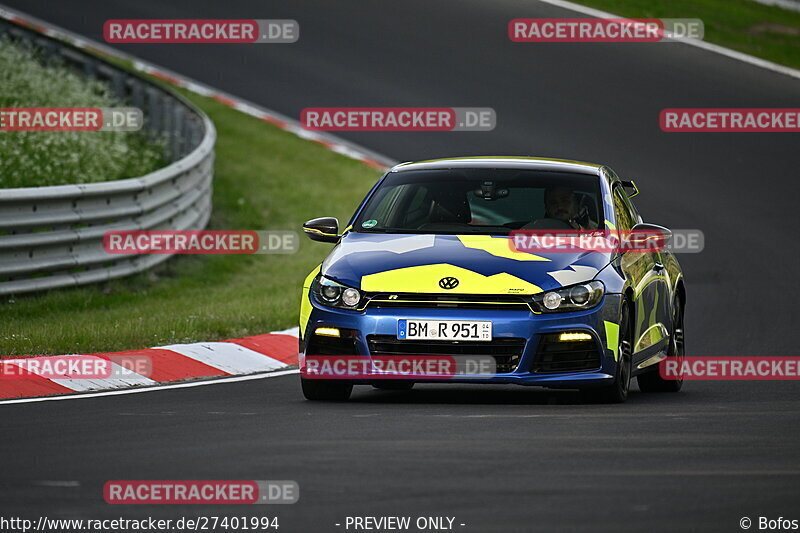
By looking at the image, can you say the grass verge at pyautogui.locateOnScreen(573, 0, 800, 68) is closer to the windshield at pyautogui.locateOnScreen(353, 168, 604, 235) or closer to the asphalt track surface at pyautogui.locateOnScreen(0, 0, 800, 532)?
the asphalt track surface at pyautogui.locateOnScreen(0, 0, 800, 532)

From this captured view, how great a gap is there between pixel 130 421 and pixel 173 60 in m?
20.8

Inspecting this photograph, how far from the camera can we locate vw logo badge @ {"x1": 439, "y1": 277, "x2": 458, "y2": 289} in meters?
9.48

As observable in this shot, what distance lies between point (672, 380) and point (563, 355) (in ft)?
6.71

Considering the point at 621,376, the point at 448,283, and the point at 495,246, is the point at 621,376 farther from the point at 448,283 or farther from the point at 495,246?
A: the point at 448,283

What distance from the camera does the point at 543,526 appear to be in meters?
5.89

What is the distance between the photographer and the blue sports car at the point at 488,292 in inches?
371

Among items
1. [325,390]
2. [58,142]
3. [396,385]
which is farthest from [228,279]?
[325,390]

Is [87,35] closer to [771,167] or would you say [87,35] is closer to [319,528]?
[771,167]

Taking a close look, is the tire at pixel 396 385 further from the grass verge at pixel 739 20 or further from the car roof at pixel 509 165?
the grass verge at pixel 739 20

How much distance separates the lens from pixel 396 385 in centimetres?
1034

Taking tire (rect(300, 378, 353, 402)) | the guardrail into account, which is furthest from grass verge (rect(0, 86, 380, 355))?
tire (rect(300, 378, 353, 402))

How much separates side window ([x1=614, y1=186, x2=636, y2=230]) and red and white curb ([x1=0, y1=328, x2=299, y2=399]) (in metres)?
2.81

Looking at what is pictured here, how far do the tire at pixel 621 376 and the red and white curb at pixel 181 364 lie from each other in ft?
9.39

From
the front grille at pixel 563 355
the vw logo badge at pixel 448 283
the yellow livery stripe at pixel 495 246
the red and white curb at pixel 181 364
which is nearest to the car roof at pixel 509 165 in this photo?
the yellow livery stripe at pixel 495 246
